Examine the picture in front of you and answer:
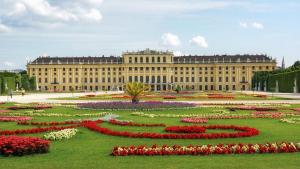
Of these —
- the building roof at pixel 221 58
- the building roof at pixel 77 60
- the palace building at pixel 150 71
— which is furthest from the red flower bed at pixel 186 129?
the building roof at pixel 77 60

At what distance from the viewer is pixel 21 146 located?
826cm

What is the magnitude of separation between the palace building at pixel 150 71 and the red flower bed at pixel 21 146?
9672 cm

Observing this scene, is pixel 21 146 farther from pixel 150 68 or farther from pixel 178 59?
pixel 178 59

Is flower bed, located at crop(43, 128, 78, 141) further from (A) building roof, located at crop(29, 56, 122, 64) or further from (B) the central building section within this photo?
(A) building roof, located at crop(29, 56, 122, 64)

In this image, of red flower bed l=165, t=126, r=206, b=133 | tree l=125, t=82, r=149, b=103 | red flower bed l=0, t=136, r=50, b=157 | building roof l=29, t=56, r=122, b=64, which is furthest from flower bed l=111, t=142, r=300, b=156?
building roof l=29, t=56, r=122, b=64

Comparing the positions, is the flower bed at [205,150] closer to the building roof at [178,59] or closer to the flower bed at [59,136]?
the flower bed at [59,136]

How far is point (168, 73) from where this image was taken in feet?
350

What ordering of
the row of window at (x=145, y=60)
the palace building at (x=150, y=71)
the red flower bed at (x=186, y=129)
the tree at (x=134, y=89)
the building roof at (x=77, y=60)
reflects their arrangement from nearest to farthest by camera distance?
the red flower bed at (x=186, y=129) < the tree at (x=134, y=89) < the palace building at (x=150, y=71) < the row of window at (x=145, y=60) < the building roof at (x=77, y=60)

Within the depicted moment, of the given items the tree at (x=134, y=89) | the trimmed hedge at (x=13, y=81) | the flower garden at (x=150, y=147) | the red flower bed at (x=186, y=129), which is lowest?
the flower garden at (x=150, y=147)

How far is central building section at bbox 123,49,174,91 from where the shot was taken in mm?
106188

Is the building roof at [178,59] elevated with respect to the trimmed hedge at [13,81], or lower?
elevated

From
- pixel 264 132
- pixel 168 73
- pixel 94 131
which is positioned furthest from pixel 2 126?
pixel 168 73

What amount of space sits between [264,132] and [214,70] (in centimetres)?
9624

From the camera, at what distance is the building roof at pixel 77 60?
109 meters
